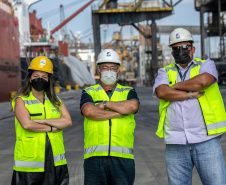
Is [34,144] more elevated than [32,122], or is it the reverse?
[32,122]

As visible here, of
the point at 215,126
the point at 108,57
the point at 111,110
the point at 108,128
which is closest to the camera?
the point at 215,126

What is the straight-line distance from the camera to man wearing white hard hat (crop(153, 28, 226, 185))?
3.99 m

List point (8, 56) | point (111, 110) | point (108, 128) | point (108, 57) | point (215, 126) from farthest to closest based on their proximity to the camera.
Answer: point (8, 56) < point (108, 57) < point (111, 110) < point (108, 128) < point (215, 126)

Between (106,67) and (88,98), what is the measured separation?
39 cm

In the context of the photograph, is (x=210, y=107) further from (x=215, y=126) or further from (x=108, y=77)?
(x=108, y=77)

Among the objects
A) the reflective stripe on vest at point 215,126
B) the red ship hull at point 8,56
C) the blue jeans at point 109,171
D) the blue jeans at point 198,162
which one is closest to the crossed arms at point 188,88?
the reflective stripe on vest at point 215,126

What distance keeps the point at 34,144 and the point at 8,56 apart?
1082 inches

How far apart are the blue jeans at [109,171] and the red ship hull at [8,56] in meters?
25.7

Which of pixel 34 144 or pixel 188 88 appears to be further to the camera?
pixel 188 88

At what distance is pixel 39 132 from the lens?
409cm

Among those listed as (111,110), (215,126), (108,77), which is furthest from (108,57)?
(215,126)

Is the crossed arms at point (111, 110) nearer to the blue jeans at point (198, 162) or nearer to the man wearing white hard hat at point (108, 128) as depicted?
the man wearing white hard hat at point (108, 128)

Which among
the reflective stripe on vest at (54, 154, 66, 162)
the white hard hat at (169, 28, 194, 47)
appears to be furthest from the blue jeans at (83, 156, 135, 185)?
the white hard hat at (169, 28, 194, 47)

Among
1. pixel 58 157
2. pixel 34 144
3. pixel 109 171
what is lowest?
pixel 109 171
